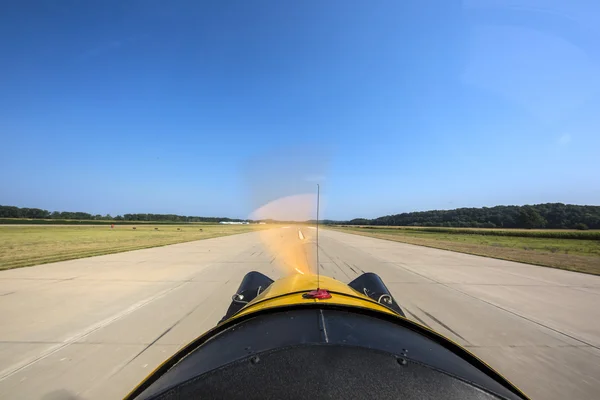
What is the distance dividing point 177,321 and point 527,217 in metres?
92.8

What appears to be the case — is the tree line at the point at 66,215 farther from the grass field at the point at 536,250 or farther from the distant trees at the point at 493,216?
the grass field at the point at 536,250

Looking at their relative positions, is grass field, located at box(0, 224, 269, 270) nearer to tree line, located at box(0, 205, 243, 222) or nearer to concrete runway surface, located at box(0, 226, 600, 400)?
concrete runway surface, located at box(0, 226, 600, 400)

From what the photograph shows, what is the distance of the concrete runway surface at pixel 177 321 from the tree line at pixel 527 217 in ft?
270

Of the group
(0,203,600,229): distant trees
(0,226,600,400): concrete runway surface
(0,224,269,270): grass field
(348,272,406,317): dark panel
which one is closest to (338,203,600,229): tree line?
(0,203,600,229): distant trees

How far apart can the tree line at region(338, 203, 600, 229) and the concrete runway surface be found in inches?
3243

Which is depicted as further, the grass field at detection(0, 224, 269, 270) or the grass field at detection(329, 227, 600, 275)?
the grass field at detection(329, 227, 600, 275)

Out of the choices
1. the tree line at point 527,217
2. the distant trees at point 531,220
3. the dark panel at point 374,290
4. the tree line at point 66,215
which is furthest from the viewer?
the tree line at point 66,215

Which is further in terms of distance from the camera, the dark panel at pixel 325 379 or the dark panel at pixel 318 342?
the dark panel at pixel 318 342

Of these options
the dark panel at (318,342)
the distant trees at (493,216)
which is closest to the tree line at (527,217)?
the distant trees at (493,216)

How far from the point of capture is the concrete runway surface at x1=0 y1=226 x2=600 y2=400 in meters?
2.87

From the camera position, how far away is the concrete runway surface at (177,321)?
2.87 meters

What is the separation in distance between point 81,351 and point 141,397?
330 cm

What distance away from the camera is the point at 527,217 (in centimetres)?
7406

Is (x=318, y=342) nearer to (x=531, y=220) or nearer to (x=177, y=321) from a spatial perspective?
(x=177, y=321)
